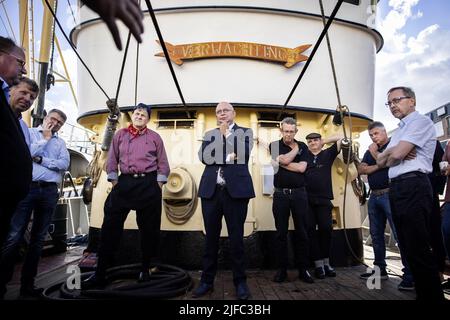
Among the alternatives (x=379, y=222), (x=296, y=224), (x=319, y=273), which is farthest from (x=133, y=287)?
(x=379, y=222)

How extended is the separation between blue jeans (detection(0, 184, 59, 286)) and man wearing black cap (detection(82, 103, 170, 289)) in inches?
18.2

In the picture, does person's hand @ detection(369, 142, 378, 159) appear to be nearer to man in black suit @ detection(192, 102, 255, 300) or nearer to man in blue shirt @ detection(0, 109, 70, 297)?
man in black suit @ detection(192, 102, 255, 300)

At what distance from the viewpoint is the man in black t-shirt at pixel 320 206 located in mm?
3352

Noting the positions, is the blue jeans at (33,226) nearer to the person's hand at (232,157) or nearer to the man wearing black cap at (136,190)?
the man wearing black cap at (136,190)

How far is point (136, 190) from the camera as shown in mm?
2797

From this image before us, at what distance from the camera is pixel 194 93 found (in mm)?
3852

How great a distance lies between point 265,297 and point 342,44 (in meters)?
3.49

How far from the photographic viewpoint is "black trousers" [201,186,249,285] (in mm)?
2576

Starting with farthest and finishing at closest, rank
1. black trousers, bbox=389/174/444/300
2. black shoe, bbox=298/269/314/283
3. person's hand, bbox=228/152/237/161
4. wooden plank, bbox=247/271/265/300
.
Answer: black shoe, bbox=298/269/314/283, person's hand, bbox=228/152/237/161, wooden plank, bbox=247/271/265/300, black trousers, bbox=389/174/444/300

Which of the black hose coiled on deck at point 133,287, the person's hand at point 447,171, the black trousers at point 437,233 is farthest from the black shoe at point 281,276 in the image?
the person's hand at point 447,171

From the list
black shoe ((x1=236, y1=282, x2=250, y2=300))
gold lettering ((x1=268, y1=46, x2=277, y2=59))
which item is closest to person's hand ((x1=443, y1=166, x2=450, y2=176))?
black shoe ((x1=236, y1=282, x2=250, y2=300))

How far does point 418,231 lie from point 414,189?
29 cm

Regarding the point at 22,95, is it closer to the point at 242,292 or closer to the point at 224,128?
the point at 224,128
